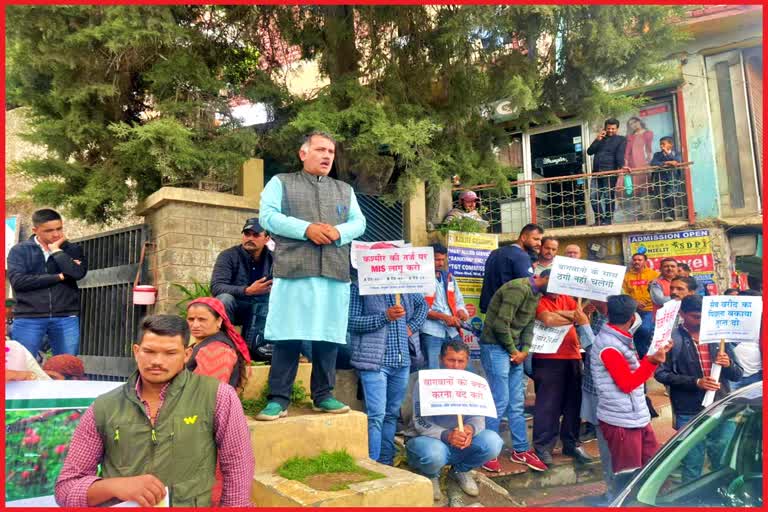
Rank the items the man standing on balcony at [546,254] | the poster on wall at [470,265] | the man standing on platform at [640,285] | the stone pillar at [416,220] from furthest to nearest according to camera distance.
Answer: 1. the stone pillar at [416,220]
2. the man standing on platform at [640,285]
3. the poster on wall at [470,265]
4. the man standing on balcony at [546,254]

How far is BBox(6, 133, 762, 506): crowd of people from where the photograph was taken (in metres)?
2.48

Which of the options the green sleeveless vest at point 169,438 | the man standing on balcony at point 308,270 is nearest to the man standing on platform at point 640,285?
the man standing on balcony at point 308,270

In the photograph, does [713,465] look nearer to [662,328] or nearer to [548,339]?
[662,328]

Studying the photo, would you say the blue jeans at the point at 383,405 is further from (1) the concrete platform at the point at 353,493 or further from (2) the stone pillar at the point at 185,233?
(2) the stone pillar at the point at 185,233

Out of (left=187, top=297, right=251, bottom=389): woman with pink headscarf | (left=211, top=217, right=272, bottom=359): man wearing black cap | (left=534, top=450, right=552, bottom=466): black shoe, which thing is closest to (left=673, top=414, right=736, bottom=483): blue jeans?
(left=187, top=297, right=251, bottom=389): woman with pink headscarf

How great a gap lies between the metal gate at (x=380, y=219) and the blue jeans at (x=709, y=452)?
16.3 ft

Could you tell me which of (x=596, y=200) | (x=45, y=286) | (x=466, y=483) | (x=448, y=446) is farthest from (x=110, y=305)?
(x=596, y=200)

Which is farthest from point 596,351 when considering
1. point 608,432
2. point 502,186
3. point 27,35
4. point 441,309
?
point 27,35

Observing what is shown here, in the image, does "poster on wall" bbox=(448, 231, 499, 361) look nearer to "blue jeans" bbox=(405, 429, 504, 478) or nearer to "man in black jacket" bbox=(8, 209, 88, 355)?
"blue jeans" bbox=(405, 429, 504, 478)

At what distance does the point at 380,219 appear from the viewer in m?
7.72

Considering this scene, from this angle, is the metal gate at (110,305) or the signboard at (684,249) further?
the signboard at (684,249)

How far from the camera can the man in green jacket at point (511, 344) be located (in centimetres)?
541

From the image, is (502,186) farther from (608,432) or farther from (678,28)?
(608,432)

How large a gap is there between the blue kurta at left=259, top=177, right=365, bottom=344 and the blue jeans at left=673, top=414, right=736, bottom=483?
6.85ft
